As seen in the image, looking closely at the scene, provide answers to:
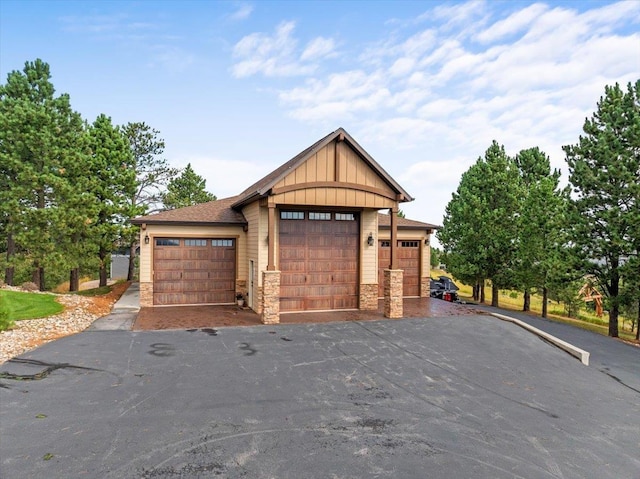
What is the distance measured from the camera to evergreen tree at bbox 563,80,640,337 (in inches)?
634

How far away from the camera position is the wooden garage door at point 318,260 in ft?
45.2

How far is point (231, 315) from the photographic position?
13.5 m

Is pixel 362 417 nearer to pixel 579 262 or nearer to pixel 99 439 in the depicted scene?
pixel 99 439

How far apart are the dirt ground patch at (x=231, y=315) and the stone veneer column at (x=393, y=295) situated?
1.38 feet

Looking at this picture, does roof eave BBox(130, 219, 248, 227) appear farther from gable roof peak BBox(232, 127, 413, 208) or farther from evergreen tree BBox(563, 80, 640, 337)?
evergreen tree BBox(563, 80, 640, 337)

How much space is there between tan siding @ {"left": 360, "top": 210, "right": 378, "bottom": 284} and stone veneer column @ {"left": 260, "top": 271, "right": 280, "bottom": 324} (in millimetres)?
3847

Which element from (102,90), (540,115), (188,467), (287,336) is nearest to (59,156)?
(102,90)

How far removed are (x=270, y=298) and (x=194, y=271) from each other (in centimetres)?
501

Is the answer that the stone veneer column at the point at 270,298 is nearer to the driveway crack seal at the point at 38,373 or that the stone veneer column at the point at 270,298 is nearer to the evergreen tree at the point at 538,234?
the driveway crack seal at the point at 38,373

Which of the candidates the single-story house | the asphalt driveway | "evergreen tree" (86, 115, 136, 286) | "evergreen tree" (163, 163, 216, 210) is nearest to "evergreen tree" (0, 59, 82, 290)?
"evergreen tree" (86, 115, 136, 286)

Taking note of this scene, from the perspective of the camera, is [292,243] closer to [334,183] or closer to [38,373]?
[334,183]

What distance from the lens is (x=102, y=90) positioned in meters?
20.5

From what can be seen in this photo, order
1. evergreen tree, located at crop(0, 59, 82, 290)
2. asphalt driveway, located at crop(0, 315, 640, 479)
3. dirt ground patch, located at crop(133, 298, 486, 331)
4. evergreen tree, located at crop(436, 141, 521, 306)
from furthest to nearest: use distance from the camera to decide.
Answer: evergreen tree, located at crop(436, 141, 521, 306) → evergreen tree, located at crop(0, 59, 82, 290) → dirt ground patch, located at crop(133, 298, 486, 331) → asphalt driveway, located at crop(0, 315, 640, 479)

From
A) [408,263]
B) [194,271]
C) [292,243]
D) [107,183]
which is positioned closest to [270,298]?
[292,243]
